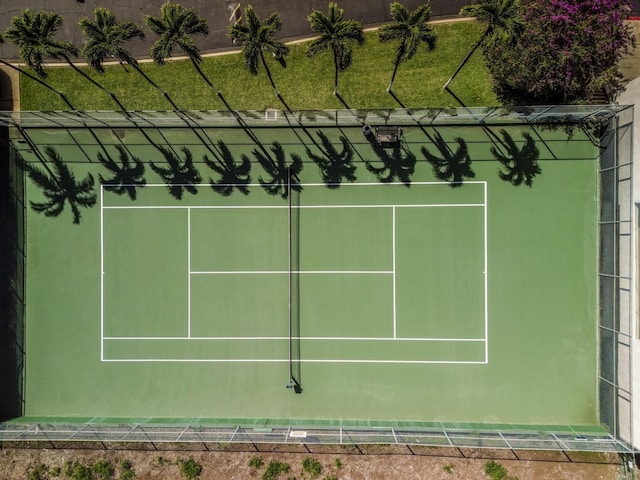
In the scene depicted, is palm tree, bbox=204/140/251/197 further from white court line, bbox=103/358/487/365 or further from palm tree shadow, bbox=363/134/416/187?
white court line, bbox=103/358/487/365

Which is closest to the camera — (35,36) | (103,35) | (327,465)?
(35,36)

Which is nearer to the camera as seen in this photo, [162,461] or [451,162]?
[162,461]

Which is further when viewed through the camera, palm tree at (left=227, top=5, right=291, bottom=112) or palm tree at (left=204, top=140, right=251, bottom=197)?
palm tree at (left=204, top=140, right=251, bottom=197)

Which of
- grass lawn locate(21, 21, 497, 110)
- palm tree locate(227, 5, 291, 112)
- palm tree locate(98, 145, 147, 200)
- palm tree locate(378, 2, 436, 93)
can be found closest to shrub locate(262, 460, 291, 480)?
palm tree locate(98, 145, 147, 200)

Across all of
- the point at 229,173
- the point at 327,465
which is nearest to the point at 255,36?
the point at 229,173

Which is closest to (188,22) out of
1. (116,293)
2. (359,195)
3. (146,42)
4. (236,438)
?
(146,42)

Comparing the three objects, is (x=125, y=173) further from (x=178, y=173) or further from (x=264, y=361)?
(x=264, y=361)

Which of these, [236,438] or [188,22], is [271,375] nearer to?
[236,438]

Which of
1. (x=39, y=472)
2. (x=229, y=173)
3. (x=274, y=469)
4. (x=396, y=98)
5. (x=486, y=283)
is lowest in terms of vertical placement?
(x=39, y=472)
